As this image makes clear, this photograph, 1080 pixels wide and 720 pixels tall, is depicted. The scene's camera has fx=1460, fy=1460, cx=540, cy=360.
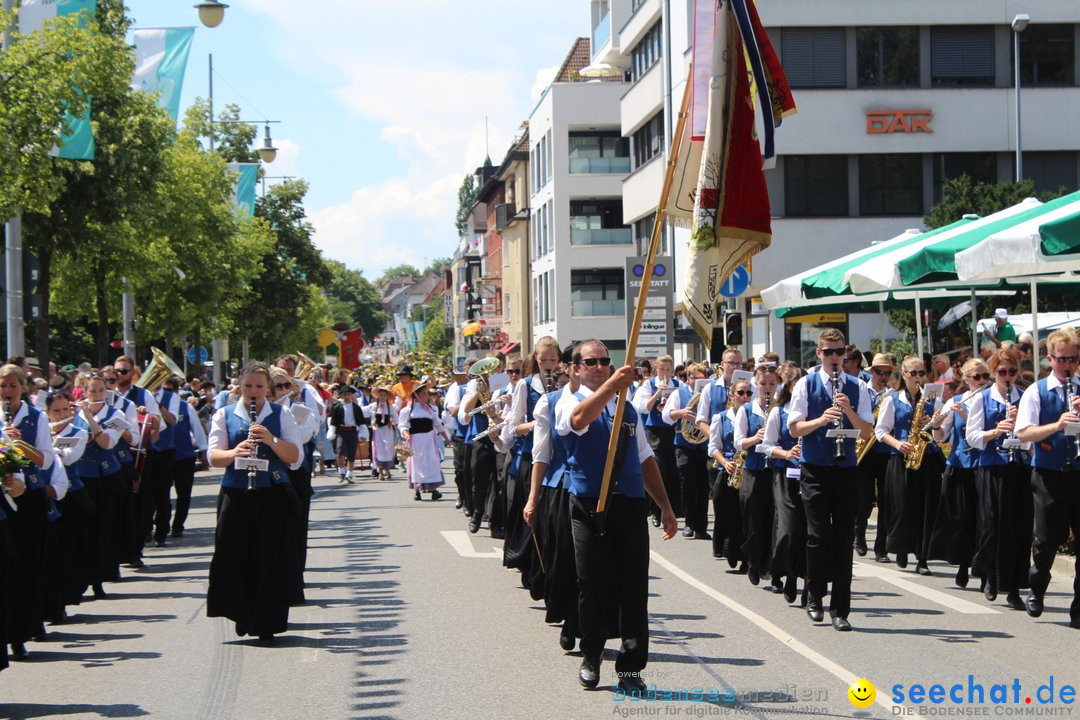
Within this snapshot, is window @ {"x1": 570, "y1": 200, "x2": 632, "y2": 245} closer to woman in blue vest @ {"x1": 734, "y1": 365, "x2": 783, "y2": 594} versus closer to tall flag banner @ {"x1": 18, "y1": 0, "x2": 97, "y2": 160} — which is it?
tall flag banner @ {"x1": 18, "y1": 0, "x2": 97, "y2": 160}

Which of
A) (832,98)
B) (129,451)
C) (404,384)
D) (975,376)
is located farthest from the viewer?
(832,98)

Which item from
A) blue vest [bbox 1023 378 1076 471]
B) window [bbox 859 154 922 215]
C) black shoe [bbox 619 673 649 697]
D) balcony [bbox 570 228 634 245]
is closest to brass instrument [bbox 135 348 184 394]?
black shoe [bbox 619 673 649 697]

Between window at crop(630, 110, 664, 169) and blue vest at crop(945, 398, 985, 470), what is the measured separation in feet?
104

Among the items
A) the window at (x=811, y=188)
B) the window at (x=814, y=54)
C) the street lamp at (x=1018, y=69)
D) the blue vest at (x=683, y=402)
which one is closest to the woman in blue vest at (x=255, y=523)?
the blue vest at (x=683, y=402)

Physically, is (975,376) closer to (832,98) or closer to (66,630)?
(66,630)

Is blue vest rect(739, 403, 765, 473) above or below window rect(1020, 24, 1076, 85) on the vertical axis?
below

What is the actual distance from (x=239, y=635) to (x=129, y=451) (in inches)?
192

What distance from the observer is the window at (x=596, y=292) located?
199 feet

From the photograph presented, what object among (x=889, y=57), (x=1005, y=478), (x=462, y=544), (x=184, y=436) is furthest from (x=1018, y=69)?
(x=1005, y=478)

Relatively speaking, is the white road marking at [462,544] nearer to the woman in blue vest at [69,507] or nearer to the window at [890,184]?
the woman in blue vest at [69,507]

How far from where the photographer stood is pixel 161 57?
2861 cm

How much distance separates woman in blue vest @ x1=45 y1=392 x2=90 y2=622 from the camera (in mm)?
11094

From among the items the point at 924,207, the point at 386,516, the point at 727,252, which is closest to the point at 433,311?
the point at 924,207

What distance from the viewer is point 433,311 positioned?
188625mm
